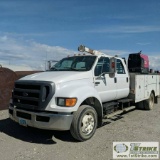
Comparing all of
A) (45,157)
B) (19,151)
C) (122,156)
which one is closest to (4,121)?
(19,151)

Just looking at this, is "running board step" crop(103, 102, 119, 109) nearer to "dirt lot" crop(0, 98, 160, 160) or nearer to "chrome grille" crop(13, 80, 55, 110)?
"dirt lot" crop(0, 98, 160, 160)

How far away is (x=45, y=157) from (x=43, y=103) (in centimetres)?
118

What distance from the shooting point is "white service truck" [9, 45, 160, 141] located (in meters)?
5.44

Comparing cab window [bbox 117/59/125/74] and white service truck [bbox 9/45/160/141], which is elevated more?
cab window [bbox 117/59/125/74]

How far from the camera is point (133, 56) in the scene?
11734 millimetres

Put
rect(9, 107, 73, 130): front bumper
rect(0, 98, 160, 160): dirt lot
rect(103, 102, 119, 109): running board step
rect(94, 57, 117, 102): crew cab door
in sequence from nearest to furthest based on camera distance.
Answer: rect(0, 98, 160, 160): dirt lot < rect(9, 107, 73, 130): front bumper < rect(94, 57, 117, 102): crew cab door < rect(103, 102, 119, 109): running board step

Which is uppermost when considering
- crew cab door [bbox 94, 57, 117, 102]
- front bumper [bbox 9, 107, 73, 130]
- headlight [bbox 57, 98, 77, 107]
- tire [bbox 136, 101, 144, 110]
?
crew cab door [bbox 94, 57, 117, 102]

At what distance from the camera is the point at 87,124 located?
596 centimetres

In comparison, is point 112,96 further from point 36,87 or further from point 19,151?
point 19,151

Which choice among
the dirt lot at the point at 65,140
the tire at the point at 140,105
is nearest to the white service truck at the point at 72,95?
the dirt lot at the point at 65,140

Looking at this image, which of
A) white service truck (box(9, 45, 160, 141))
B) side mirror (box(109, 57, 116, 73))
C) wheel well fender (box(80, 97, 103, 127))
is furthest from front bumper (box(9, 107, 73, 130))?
side mirror (box(109, 57, 116, 73))

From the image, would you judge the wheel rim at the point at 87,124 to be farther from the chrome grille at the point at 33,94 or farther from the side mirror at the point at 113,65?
the side mirror at the point at 113,65

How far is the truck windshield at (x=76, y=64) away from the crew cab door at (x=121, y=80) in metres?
1.19

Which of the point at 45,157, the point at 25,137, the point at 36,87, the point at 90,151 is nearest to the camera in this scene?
the point at 45,157
